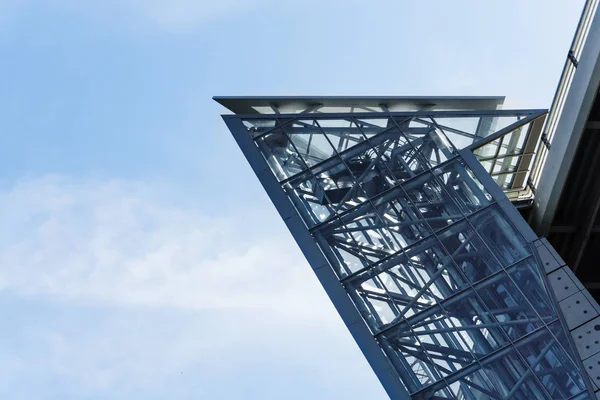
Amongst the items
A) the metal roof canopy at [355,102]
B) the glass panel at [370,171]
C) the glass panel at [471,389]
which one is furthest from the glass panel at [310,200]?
the glass panel at [471,389]

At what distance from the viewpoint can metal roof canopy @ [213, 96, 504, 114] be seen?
26.2 m

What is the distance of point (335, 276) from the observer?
22594mm

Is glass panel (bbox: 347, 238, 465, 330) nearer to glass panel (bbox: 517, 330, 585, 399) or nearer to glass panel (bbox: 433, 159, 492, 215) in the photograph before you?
glass panel (bbox: 433, 159, 492, 215)

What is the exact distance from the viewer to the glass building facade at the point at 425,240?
20.8 meters

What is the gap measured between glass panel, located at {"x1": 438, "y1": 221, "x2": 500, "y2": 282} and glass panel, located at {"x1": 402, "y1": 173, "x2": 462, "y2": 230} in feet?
1.32

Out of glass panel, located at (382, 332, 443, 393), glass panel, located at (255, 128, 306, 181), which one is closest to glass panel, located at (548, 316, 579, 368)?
glass panel, located at (382, 332, 443, 393)

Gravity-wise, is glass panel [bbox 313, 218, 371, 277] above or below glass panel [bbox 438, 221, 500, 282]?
above

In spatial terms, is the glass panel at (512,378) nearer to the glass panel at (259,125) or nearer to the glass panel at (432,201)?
the glass panel at (432,201)

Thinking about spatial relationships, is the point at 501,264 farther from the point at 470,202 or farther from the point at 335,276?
the point at 335,276

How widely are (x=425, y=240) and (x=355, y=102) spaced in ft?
19.1

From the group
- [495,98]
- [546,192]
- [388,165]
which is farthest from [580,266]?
[388,165]

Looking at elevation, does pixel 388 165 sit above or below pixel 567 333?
above

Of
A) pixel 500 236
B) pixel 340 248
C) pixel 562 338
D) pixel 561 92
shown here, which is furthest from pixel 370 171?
pixel 562 338

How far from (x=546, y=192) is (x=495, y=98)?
3.53 m
